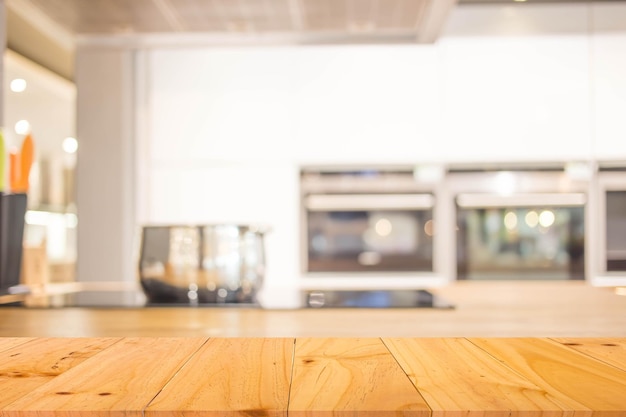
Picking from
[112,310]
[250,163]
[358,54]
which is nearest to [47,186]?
[250,163]

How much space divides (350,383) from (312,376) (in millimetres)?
34

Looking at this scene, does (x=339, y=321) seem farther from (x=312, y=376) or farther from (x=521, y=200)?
(x=521, y=200)

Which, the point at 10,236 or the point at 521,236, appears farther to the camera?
the point at 521,236

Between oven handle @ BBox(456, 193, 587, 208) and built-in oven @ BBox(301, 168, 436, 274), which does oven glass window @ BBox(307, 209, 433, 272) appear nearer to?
built-in oven @ BBox(301, 168, 436, 274)

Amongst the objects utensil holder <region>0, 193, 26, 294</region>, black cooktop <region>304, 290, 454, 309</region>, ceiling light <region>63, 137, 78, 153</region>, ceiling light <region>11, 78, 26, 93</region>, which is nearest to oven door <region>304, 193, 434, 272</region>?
black cooktop <region>304, 290, 454, 309</region>

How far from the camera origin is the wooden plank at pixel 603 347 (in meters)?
0.56

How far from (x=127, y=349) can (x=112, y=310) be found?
0.34 meters

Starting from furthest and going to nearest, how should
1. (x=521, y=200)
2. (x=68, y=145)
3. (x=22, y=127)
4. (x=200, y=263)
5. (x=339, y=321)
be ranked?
1. (x=68, y=145)
2. (x=22, y=127)
3. (x=521, y=200)
4. (x=200, y=263)
5. (x=339, y=321)

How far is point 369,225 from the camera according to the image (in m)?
2.82

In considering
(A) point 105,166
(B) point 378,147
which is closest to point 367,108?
(B) point 378,147

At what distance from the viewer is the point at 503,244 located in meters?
2.80

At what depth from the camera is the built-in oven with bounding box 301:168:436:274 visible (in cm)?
279

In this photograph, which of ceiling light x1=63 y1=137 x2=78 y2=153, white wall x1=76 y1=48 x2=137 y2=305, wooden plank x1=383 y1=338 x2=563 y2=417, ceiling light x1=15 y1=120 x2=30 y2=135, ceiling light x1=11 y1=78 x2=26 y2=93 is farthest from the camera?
ceiling light x1=63 y1=137 x2=78 y2=153

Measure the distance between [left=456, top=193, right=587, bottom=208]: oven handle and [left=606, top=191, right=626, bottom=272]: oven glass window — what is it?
12cm
